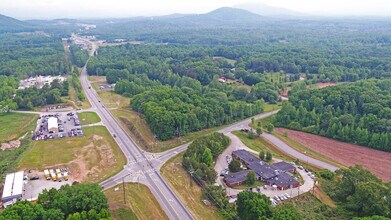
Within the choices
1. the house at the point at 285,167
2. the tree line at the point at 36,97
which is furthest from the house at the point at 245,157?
the tree line at the point at 36,97

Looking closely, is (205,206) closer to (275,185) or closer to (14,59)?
(275,185)

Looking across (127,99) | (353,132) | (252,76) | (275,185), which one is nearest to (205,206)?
(275,185)

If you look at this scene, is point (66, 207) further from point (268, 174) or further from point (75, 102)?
point (75, 102)

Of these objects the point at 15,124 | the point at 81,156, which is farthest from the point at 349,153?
the point at 15,124

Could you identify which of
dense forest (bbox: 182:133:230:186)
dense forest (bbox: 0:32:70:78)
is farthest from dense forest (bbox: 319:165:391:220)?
dense forest (bbox: 0:32:70:78)

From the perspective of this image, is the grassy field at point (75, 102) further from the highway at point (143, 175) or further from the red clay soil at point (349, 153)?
the red clay soil at point (349, 153)
